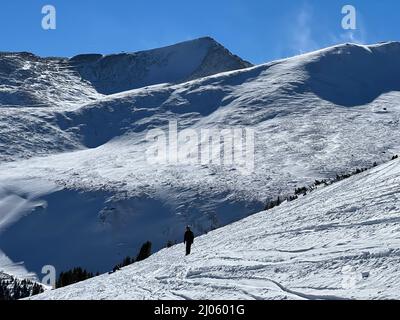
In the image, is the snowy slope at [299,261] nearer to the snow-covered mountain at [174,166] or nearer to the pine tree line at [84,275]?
the pine tree line at [84,275]

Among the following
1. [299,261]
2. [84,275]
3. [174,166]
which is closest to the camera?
[299,261]

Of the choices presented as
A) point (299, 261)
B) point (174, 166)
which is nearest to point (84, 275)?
point (299, 261)

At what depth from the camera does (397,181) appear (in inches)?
1019

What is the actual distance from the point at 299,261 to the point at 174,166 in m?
79.7

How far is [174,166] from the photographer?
9625 centimetres

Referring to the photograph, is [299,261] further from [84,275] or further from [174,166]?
[174,166]

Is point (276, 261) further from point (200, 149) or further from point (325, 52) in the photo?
point (325, 52)

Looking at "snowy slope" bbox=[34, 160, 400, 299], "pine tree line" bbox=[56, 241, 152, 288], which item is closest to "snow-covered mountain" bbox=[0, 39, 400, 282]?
"pine tree line" bbox=[56, 241, 152, 288]

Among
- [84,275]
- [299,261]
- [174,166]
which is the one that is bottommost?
[84,275]

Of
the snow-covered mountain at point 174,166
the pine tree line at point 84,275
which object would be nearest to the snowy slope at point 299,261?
the pine tree line at point 84,275

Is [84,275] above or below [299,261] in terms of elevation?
below

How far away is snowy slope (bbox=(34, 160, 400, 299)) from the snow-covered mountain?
141ft

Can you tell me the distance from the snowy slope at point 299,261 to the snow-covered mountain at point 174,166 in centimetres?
4293

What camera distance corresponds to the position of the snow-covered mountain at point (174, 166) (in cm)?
7519
